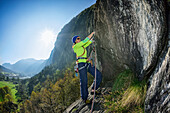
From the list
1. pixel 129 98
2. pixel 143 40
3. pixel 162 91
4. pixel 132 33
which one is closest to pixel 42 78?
pixel 129 98

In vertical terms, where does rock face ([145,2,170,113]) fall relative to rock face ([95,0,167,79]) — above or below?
below

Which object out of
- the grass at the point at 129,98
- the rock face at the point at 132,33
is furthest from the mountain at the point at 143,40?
the grass at the point at 129,98

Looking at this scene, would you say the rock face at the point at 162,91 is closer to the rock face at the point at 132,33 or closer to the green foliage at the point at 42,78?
the rock face at the point at 132,33

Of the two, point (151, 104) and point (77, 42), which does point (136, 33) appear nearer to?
point (151, 104)

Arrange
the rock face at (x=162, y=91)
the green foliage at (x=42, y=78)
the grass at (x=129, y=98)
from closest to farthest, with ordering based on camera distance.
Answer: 1. the rock face at (x=162, y=91)
2. the grass at (x=129, y=98)
3. the green foliage at (x=42, y=78)

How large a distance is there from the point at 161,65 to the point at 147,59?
26.8 inches

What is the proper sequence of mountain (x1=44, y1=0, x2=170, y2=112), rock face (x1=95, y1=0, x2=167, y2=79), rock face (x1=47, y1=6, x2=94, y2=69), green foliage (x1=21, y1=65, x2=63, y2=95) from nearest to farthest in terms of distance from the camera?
1. mountain (x1=44, y1=0, x2=170, y2=112)
2. rock face (x1=95, y1=0, x2=167, y2=79)
3. rock face (x1=47, y1=6, x2=94, y2=69)
4. green foliage (x1=21, y1=65, x2=63, y2=95)

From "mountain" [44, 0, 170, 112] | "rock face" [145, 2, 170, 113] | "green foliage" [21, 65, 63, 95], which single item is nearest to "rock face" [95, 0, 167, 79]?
"mountain" [44, 0, 170, 112]

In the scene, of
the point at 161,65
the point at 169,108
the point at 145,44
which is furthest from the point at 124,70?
the point at 169,108

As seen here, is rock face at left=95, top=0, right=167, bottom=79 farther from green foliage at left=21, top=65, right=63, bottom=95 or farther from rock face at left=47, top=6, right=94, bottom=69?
green foliage at left=21, top=65, right=63, bottom=95

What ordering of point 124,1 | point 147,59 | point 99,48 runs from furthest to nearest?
point 99,48 < point 124,1 < point 147,59

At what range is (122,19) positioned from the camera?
436cm

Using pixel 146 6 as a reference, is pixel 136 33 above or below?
below

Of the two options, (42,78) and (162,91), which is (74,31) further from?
(162,91)
